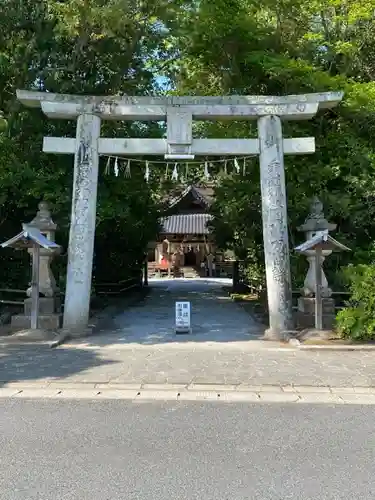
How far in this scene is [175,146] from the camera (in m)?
12.0

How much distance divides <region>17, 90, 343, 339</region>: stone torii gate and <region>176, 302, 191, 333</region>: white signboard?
1876mm

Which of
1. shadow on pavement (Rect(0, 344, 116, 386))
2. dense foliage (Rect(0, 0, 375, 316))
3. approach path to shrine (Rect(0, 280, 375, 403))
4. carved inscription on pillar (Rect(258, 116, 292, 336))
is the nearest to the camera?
approach path to shrine (Rect(0, 280, 375, 403))

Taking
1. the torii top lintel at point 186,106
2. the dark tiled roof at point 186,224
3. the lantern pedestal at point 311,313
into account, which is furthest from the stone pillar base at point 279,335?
the dark tiled roof at point 186,224

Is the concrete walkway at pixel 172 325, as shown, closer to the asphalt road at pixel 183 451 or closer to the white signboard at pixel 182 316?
the white signboard at pixel 182 316

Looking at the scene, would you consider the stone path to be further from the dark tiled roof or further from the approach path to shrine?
the dark tiled roof

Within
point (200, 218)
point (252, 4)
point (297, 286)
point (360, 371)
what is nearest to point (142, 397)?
point (360, 371)

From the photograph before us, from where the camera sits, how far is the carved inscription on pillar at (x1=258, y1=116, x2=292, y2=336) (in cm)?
1185

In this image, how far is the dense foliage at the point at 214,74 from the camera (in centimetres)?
1338

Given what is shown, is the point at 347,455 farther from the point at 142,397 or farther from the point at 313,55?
the point at 313,55

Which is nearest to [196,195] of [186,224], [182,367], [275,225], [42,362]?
[186,224]

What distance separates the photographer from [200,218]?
3962 cm

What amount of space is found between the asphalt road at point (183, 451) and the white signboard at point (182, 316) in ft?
18.0

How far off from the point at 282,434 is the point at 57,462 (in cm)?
231

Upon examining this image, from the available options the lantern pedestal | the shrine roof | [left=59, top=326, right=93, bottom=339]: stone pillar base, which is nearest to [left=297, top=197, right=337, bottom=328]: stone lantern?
the lantern pedestal
